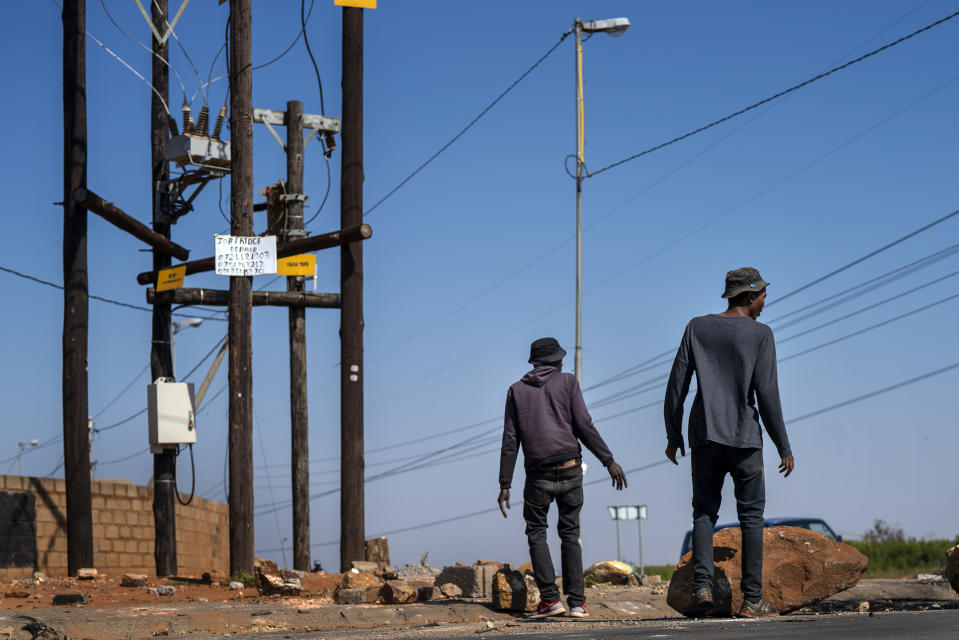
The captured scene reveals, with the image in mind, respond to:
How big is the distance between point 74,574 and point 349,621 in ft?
24.8

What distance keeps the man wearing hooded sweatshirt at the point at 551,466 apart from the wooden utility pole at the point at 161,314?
8.66 metres

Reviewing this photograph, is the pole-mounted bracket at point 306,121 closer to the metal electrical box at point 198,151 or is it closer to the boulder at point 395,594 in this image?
the metal electrical box at point 198,151

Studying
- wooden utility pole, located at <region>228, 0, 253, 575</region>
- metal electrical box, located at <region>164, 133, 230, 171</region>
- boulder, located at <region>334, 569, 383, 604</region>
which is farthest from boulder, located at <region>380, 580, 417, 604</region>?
metal electrical box, located at <region>164, 133, 230, 171</region>

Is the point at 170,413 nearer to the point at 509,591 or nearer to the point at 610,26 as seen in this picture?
the point at 509,591

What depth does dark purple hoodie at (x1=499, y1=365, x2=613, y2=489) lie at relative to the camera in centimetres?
831

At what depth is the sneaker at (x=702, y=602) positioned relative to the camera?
7367 mm

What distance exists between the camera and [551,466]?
8.34m

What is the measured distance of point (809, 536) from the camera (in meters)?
8.77

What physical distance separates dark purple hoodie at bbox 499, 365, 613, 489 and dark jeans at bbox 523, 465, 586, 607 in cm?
14

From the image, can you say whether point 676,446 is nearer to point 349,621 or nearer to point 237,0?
point 349,621

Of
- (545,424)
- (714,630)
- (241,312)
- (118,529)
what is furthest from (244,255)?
(714,630)

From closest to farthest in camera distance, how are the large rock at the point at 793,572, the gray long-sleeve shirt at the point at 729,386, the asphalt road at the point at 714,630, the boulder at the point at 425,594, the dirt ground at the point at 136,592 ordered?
the asphalt road at the point at 714,630
the gray long-sleeve shirt at the point at 729,386
the large rock at the point at 793,572
the boulder at the point at 425,594
the dirt ground at the point at 136,592

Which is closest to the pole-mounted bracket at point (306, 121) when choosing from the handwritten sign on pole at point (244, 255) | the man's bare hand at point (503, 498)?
the handwritten sign on pole at point (244, 255)

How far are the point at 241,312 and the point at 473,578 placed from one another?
17.8 ft
